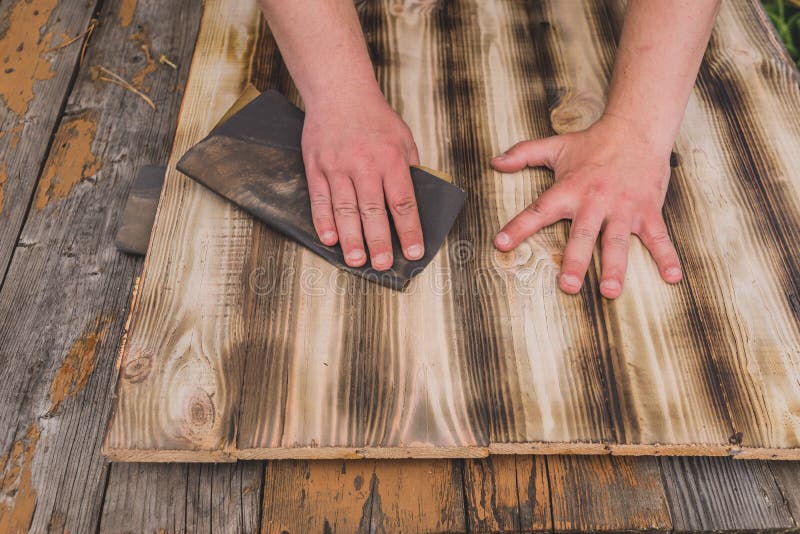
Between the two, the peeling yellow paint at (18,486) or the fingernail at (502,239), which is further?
the fingernail at (502,239)

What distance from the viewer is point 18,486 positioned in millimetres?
1206

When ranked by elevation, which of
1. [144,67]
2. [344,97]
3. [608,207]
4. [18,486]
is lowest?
[18,486]

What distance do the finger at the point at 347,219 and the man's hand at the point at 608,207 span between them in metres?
0.31

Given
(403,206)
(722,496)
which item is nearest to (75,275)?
(403,206)

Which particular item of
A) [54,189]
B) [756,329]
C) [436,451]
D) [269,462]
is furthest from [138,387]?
[756,329]

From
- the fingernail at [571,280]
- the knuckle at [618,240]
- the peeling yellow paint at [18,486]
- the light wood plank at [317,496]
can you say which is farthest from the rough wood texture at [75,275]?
the knuckle at [618,240]

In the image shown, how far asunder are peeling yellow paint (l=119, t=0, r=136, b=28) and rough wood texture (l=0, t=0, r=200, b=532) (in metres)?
0.02

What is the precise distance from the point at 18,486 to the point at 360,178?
94cm

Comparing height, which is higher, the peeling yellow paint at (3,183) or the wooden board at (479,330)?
the wooden board at (479,330)

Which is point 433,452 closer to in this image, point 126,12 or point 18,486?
point 18,486

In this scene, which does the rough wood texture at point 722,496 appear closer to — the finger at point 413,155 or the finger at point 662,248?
the finger at point 662,248

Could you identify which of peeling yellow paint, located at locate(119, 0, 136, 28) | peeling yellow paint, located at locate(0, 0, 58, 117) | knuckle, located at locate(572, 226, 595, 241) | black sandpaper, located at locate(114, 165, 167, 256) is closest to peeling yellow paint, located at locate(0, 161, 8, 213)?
peeling yellow paint, located at locate(0, 0, 58, 117)

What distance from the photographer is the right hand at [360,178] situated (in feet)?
4.10

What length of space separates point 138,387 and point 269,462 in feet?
0.98
